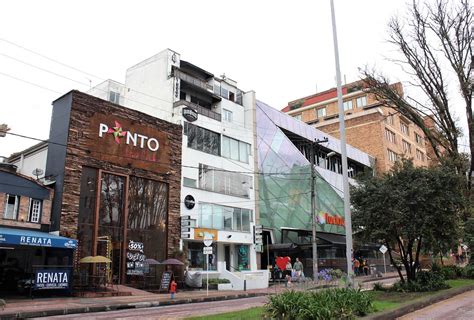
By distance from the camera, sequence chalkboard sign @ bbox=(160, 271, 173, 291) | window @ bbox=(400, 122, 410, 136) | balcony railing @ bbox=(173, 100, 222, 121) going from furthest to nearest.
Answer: window @ bbox=(400, 122, 410, 136)
balcony railing @ bbox=(173, 100, 222, 121)
chalkboard sign @ bbox=(160, 271, 173, 291)

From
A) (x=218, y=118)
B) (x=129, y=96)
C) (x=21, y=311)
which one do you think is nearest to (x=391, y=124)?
(x=218, y=118)

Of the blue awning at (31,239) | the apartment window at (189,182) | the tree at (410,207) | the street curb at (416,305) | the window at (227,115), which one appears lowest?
the street curb at (416,305)

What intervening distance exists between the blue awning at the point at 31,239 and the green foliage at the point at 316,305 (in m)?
13.6

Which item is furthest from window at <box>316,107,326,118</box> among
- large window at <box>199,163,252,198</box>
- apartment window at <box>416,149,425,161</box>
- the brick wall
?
the brick wall

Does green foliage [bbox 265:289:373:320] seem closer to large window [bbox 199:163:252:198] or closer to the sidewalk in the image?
the sidewalk

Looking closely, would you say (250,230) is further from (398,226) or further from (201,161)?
A: (398,226)

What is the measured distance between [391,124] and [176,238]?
48518mm

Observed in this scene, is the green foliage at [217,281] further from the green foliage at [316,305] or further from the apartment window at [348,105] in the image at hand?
the apartment window at [348,105]

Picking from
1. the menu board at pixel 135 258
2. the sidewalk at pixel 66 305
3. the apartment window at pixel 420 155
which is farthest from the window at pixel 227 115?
the apartment window at pixel 420 155

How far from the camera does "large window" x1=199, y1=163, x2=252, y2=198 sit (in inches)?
1283

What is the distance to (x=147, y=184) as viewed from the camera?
91.9ft

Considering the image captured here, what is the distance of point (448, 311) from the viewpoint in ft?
41.5

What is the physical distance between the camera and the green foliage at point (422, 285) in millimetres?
17562

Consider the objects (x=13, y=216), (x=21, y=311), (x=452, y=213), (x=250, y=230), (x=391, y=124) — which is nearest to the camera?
(x=21, y=311)
